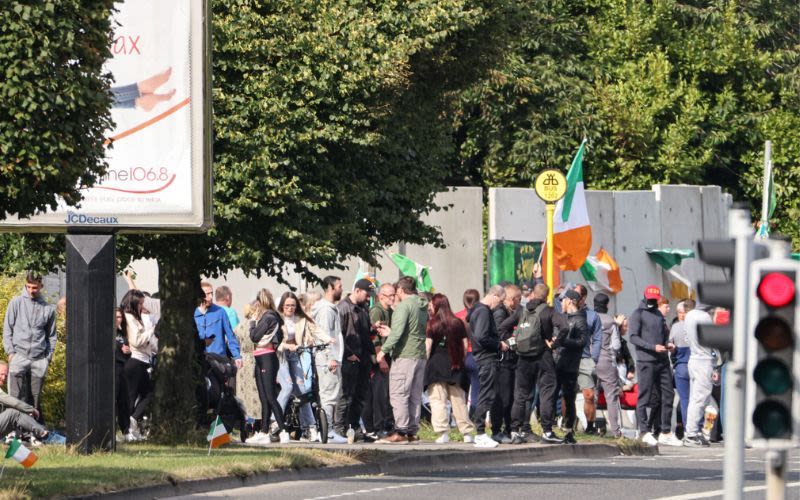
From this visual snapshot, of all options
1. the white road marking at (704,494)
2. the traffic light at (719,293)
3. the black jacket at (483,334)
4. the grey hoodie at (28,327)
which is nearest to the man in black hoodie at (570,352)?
the black jacket at (483,334)

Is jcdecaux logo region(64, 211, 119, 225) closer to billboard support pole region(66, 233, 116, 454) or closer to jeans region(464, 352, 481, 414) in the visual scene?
billboard support pole region(66, 233, 116, 454)

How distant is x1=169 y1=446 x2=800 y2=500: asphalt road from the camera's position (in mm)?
15367

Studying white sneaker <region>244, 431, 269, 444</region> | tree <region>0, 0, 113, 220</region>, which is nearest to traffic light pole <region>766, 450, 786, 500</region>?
tree <region>0, 0, 113, 220</region>

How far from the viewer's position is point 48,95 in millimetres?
14055

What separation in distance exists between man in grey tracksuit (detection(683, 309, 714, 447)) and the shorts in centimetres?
137

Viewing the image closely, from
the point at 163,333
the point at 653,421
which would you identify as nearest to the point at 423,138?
the point at 163,333

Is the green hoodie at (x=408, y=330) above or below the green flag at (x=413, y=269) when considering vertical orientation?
below

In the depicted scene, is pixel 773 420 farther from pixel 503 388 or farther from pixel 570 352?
pixel 570 352

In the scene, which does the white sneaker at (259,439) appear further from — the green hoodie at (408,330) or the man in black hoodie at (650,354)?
the man in black hoodie at (650,354)

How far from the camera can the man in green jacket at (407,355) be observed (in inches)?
847

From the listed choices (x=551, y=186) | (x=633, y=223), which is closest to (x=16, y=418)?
(x=551, y=186)

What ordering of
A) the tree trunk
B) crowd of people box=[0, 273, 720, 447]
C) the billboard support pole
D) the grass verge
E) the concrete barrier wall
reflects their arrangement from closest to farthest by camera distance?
1. the grass verge
2. the billboard support pole
3. the tree trunk
4. crowd of people box=[0, 273, 720, 447]
5. the concrete barrier wall

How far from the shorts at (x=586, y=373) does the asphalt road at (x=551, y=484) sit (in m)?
3.28

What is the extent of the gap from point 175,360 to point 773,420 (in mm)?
12075
